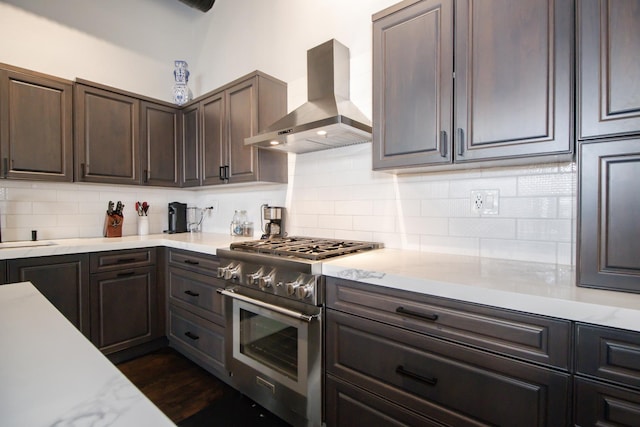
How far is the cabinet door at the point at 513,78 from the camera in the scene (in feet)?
4.09

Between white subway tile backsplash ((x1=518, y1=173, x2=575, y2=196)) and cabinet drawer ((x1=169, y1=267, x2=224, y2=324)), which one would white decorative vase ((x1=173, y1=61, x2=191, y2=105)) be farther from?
white subway tile backsplash ((x1=518, y1=173, x2=575, y2=196))

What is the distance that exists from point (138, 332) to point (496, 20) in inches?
123

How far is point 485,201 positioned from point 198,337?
2133 mm

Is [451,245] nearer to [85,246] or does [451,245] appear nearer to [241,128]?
[241,128]

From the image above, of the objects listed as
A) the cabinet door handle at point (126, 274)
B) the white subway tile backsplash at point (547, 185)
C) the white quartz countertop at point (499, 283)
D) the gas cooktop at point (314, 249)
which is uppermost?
the white subway tile backsplash at point (547, 185)

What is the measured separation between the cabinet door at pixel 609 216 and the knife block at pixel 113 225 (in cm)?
334

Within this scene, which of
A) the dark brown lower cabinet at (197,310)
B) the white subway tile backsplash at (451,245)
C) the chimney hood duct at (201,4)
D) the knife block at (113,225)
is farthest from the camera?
the chimney hood duct at (201,4)

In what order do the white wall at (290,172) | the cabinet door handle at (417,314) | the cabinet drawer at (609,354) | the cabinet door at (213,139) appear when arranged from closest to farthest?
the cabinet drawer at (609,354) → the cabinet door handle at (417,314) → the white wall at (290,172) → the cabinet door at (213,139)

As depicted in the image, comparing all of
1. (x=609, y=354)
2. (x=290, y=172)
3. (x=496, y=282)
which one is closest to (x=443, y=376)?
(x=496, y=282)

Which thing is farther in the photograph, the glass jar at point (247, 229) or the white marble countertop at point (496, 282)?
the glass jar at point (247, 229)

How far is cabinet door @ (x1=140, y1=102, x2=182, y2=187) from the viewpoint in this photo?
116 inches

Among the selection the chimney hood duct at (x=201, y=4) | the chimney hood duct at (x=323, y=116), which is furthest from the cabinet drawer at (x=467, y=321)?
the chimney hood duct at (x=201, y=4)

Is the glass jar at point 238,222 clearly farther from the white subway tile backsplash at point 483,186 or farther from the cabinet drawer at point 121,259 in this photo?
the white subway tile backsplash at point 483,186

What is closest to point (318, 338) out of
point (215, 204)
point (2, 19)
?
point (215, 204)
